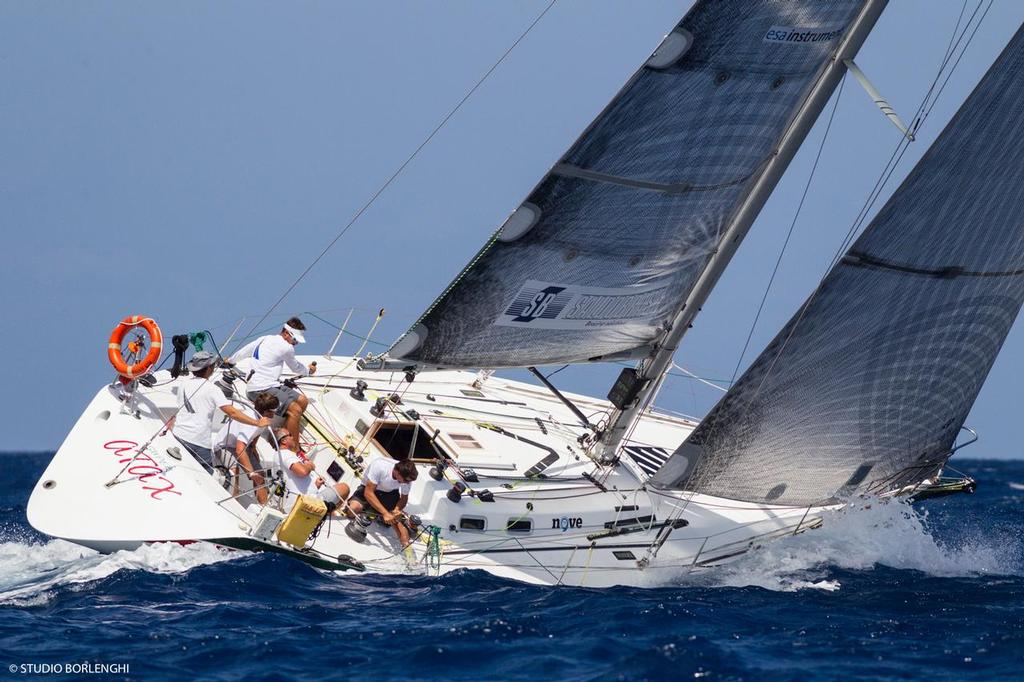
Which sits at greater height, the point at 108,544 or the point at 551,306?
the point at 551,306

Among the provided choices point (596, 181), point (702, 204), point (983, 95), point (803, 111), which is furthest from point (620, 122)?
point (983, 95)

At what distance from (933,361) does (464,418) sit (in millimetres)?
4168

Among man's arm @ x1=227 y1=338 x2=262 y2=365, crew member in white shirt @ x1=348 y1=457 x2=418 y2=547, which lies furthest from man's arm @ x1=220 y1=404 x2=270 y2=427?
man's arm @ x1=227 y1=338 x2=262 y2=365

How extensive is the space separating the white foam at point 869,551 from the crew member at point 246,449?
3724 mm

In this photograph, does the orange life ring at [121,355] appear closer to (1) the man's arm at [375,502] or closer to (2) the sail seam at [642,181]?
(1) the man's arm at [375,502]

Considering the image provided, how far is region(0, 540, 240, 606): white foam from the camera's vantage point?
8516 mm

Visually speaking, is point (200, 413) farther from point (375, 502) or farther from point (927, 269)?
point (927, 269)

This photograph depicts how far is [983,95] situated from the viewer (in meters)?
9.23

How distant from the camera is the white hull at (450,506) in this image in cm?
896

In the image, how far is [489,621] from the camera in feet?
26.7

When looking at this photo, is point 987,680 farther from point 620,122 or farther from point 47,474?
point 47,474

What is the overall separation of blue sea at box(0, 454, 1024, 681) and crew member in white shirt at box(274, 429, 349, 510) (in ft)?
2.26

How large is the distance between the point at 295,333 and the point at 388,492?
5.80 ft

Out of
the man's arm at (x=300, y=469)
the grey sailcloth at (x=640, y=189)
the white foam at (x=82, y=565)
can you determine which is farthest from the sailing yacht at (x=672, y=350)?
the man's arm at (x=300, y=469)
